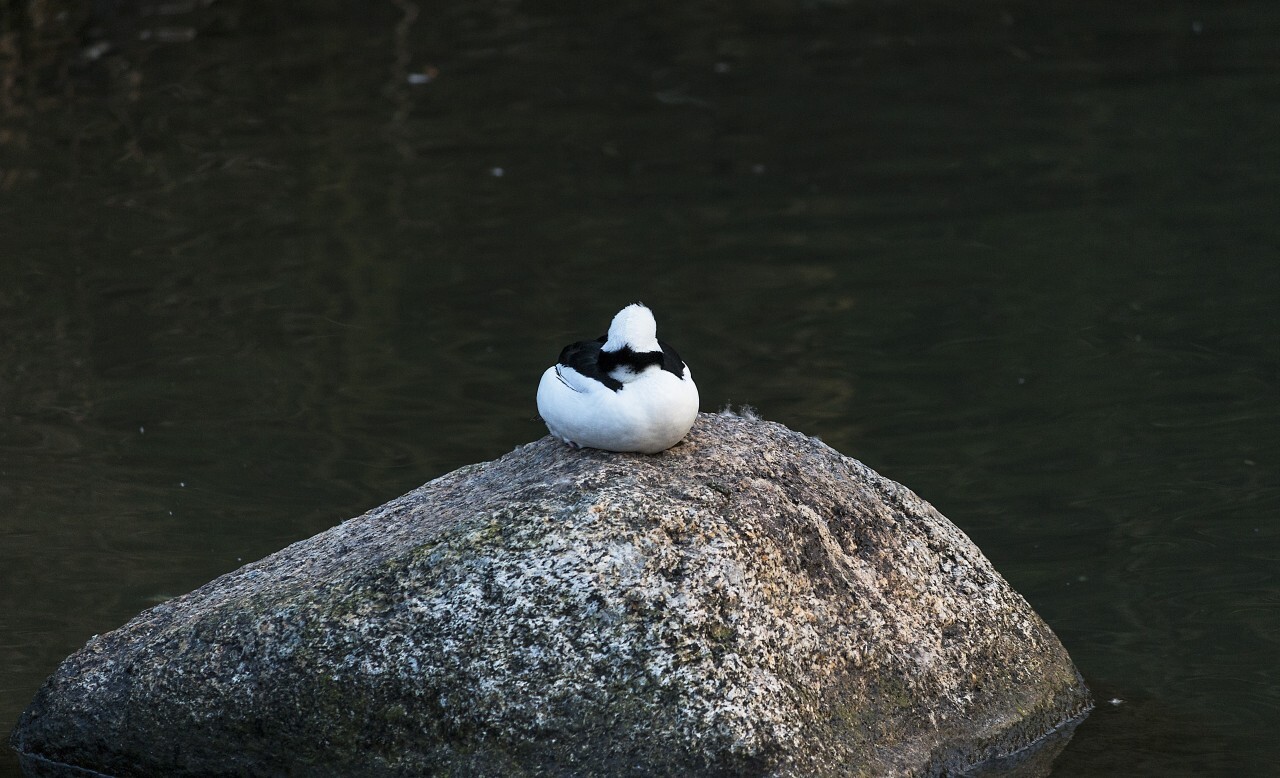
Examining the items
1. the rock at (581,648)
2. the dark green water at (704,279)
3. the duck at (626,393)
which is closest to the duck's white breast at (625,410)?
the duck at (626,393)

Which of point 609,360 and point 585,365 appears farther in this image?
point 585,365

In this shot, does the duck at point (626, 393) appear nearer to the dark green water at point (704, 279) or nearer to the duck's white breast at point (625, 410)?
the duck's white breast at point (625, 410)

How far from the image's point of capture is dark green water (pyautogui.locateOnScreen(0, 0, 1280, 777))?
30.5ft

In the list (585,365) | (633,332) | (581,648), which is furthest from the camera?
(585,365)

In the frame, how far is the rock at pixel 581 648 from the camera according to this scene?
5.90 meters

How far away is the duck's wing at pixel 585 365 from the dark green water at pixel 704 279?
2605 millimetres

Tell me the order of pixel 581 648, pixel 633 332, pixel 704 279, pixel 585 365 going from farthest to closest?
pixel 704 279, pixel 585 365, pixel 633 332, pixel 581 648

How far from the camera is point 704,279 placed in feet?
45.7

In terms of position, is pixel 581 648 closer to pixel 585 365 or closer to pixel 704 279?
pixel 585 365

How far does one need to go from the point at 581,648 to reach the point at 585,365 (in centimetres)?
118

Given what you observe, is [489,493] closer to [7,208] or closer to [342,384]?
[342,384]

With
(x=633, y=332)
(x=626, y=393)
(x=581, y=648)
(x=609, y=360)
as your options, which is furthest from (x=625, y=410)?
(x=581, y=648)

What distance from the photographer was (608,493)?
6230mm

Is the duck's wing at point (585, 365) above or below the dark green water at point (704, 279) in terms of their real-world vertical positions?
above
